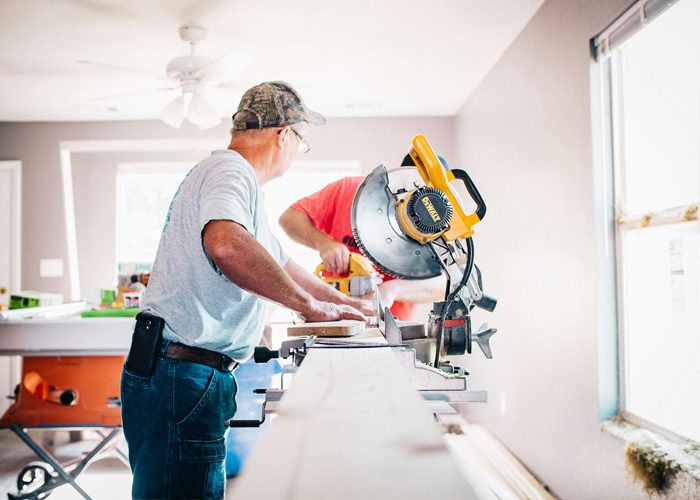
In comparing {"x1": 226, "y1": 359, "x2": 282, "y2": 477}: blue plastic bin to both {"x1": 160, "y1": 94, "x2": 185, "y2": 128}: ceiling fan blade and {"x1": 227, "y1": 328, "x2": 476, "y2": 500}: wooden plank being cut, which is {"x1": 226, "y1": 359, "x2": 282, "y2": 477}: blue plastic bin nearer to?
{"x1": 160, "y1": 94, "x2": 185, "y2": 128}: ceiling fan blade

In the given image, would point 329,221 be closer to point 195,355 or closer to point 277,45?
point 195,355

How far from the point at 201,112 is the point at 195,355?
2.28 m

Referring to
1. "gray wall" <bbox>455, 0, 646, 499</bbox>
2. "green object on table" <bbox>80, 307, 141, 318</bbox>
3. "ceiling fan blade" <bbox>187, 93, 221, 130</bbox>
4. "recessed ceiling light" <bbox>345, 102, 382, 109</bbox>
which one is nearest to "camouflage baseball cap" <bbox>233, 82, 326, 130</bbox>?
"gray wall" <bbox>455, 0, 646, 499</bbox>

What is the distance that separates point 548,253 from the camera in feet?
9.62

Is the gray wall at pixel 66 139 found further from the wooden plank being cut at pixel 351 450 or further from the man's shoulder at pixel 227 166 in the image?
the wooden plank being cut at pixel 351 450

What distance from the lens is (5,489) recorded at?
294 centimetres

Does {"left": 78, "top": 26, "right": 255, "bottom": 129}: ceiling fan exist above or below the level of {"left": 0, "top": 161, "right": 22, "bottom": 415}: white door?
above

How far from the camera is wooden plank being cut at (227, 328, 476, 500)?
0.45 metres

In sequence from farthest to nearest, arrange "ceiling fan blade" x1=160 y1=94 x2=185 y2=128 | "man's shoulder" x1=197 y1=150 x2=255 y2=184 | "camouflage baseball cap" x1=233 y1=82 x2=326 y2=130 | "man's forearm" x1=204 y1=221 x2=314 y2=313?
"ceiling fan blade" x1=160 y1=94 x2=185 y2=128, "camouflage baseball cap" x1=233 y1=82 x2=326 y2=130, "man's shoulder" x1=197 y1=150 x2=255 y2=184, "man's forearm" x1=204 y1=221 x2=314 y2=313

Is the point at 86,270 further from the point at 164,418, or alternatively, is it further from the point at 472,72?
the point at 164,418

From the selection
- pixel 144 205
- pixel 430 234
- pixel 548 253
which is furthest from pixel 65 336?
pixel 144 205

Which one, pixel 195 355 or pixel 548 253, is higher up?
pixel 548 253

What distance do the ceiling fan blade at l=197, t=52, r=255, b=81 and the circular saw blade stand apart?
1898 millimetres

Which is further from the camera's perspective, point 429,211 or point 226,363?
point 226,363
